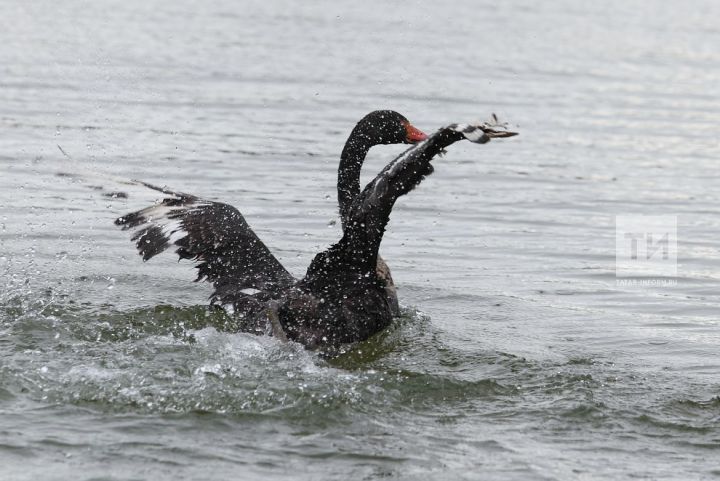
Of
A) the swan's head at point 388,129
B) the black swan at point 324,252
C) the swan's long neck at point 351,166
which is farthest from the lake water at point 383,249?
the swan's head at point 388,129

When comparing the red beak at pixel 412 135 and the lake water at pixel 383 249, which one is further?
the red beak at pixel 412 135

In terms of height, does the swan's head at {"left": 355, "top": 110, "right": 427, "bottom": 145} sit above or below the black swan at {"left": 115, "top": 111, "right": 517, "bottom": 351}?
above

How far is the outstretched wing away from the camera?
7680 millimetres

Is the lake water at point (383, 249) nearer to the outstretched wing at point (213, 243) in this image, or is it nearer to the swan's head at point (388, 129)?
the outstretched wing at point (213, 243)

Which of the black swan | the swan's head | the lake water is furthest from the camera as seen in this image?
the swan's head

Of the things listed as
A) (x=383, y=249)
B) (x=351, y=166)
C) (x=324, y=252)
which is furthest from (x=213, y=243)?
(x=383, y=249)

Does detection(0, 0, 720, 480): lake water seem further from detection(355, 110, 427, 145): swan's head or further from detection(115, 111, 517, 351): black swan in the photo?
detection(355, 110, 427, 145): swan's head

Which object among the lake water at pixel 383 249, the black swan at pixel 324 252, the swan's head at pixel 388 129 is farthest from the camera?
the swan's head at pixel 388 129

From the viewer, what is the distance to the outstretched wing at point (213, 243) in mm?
7680

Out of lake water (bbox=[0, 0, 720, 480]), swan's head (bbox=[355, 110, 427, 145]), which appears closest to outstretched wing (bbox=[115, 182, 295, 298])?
lake water (bbox=[0, 0, 720, 480])

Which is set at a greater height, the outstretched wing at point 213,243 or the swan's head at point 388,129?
the swan's head at point 388,129

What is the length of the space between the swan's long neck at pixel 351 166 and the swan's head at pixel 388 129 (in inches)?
1.9

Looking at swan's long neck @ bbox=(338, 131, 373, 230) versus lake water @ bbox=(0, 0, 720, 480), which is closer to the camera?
lake water @ bbox=(0, 0, 720, 480)

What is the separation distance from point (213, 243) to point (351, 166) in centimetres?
110
